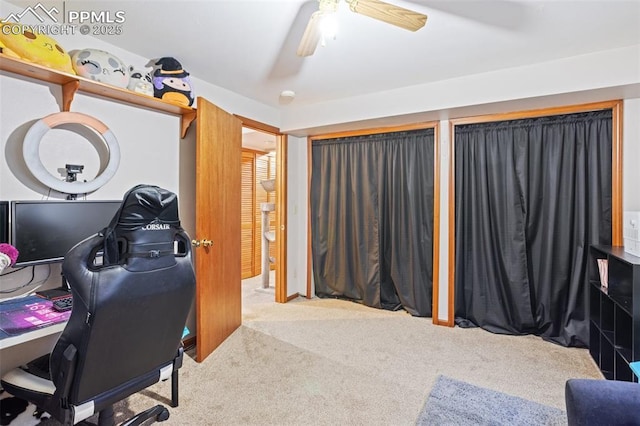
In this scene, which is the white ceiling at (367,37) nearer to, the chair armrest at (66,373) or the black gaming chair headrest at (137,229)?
the black gaming chair headrest at (137,229)

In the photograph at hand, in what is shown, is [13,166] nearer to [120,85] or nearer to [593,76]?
[120,85]

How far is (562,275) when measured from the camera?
2826 millimetres

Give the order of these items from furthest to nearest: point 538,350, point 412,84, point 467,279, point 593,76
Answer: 1. point 467,279
2. point 412,84
3. point 538,350
4. point 593,76

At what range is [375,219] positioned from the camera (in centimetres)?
372

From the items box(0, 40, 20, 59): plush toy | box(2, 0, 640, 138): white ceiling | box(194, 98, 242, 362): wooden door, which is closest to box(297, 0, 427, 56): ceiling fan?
box(2, 0, 640, 138): white ceiling

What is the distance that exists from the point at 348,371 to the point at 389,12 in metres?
2.23

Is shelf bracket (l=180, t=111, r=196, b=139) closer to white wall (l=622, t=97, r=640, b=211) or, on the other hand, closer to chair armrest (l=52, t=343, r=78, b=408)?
chair armrest (l=52, t=343, r=78, b=408)

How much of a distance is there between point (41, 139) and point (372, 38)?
2.06m

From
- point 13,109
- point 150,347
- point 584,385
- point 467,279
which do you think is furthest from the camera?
point 467,279

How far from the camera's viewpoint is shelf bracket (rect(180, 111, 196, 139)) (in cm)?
260

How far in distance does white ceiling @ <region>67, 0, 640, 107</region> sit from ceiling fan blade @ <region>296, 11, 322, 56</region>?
9.2 inches

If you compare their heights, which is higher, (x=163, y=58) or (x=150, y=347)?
(x=163, y=58)

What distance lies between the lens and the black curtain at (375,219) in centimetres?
344

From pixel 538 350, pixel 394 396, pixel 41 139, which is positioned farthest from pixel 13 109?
pixel 538 350
